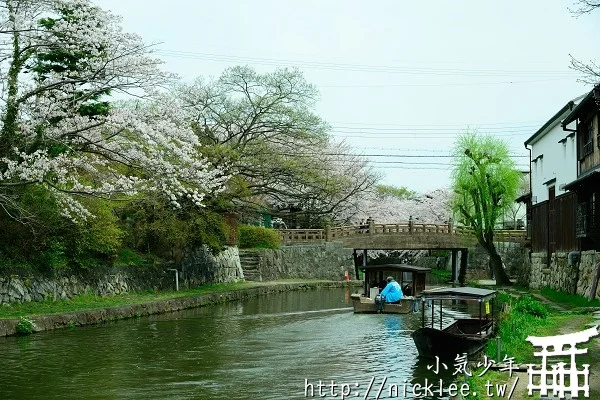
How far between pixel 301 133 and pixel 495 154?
11.3 metres

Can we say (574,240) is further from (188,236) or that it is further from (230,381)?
(230,381)

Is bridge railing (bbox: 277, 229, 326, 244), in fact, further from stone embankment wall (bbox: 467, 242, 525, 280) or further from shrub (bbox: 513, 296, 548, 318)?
shrub (bbox: 513, 296, 548, 318)

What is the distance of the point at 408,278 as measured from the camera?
35469mm

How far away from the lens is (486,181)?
141 ft

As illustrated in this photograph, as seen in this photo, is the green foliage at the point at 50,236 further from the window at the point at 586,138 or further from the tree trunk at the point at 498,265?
the tree trunk at the point at 498,265

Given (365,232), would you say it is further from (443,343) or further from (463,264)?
(443,343)

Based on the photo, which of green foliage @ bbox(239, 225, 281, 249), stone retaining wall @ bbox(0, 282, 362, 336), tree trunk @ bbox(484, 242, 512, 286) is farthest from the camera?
green foliage @ bbox(239, 225, 281, 249)

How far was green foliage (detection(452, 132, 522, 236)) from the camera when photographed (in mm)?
42719

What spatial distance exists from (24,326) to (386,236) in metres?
37.6

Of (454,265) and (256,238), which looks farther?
(454,265)

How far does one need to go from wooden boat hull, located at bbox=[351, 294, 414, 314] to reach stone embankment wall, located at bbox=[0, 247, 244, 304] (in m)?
9.33

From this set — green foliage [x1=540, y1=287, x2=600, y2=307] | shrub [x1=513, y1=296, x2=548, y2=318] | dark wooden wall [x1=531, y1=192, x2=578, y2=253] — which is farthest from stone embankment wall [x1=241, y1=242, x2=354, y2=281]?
shrub [x1=513, y1=296, x2=548, y2=318]

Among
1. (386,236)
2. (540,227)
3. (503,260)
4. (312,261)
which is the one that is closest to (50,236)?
(540,227)

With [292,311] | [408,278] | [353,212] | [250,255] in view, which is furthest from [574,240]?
[353,212]
